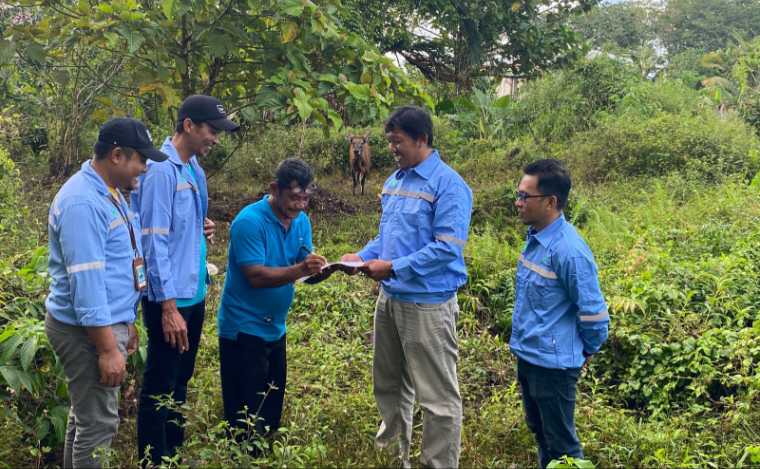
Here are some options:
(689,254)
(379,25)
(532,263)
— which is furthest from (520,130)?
(532,263)

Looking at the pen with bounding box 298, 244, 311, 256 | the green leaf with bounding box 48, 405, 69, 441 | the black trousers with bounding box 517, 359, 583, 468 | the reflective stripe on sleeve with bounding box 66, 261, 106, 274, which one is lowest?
the green leaf with bounding box 48, 405, 69, 441

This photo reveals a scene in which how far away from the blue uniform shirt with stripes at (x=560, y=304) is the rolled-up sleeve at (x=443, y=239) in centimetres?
38

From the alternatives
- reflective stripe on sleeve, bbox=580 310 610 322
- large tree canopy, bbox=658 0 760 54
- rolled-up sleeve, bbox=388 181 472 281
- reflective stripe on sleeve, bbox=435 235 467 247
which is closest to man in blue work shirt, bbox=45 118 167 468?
rolled-up sleeve, bbox=388 181 472 281

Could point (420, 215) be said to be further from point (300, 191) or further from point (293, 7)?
point (293, 7)

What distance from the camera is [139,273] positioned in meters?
3.27

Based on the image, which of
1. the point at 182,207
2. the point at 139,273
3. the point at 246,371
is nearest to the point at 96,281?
the point at 139,273

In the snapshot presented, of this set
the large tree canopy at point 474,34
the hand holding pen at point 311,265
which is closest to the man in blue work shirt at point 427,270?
the hand holding pen at point 311,265

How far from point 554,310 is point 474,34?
8.99 m

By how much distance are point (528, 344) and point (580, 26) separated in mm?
34811

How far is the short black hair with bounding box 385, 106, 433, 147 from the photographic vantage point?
3.66 meters

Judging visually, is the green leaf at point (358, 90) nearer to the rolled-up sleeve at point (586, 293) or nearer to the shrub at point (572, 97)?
the rolled-up sleeve at point (586, 293)

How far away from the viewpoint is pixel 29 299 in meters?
4.38

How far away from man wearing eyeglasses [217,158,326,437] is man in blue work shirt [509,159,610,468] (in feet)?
3.55

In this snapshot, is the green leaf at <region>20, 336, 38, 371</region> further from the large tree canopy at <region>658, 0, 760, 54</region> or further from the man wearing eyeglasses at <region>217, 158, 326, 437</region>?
the large tree canopy at <region>658, 0, 760, 54</region>
